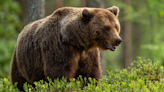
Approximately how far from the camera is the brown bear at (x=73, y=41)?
504cm

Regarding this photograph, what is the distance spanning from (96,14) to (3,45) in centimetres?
816

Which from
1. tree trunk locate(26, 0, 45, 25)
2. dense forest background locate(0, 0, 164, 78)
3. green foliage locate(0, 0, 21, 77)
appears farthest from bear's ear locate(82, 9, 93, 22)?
green foliage locate(0, 0, 21, 77)

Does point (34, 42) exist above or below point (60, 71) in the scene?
above

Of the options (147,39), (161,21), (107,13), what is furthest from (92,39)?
(147,39)

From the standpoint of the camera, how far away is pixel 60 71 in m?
5.11

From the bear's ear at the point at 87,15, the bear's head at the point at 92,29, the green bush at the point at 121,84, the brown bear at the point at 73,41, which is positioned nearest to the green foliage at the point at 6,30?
the brown bear at the point at 73,41

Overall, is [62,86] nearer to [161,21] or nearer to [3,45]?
[3,45]

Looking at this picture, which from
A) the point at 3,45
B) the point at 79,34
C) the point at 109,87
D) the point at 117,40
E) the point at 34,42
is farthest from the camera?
the point at 3,45

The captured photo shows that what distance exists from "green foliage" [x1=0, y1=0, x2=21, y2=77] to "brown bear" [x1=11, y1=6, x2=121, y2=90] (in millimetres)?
7035

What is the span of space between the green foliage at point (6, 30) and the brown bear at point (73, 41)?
7035mm

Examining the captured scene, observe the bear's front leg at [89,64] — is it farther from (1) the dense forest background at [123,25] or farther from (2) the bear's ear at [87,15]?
(1) the dense forest background at [123,25]

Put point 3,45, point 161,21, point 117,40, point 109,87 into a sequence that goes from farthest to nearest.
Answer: point 161,21, point 3,45, point 117,40, point 109,87

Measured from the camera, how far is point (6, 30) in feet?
43.3

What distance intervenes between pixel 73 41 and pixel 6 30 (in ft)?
29.6
